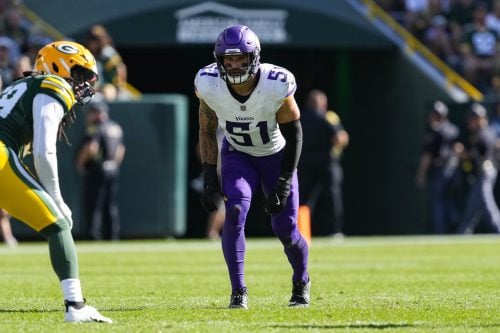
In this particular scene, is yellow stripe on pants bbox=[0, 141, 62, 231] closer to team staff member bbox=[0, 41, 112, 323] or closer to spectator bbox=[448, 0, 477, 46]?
team staff member bbox=[0, 41, 112, 323]

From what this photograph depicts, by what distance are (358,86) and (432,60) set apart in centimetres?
184

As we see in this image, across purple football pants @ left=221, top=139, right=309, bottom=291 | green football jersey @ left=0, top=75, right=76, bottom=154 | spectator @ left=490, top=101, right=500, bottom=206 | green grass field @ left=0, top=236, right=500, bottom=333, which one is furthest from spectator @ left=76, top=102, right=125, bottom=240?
green football jersey @ left=0, top=75, right=76, bottom=154

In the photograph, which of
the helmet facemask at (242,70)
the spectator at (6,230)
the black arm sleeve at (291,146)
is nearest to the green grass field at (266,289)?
the spectator at (6,230)

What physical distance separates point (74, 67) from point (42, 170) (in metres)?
0.86

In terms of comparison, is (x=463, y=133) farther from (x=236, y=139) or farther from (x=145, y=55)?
(x=236, y=139)

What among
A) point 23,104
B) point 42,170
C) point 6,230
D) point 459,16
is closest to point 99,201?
point 6,230

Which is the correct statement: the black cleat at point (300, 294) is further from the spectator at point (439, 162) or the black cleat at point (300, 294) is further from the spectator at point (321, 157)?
the spectator at point (439, 162)

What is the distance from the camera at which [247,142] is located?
8.14m

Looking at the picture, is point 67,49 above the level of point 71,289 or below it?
above

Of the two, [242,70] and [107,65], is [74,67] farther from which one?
[107,65]

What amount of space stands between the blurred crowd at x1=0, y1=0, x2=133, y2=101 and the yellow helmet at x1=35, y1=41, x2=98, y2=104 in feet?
30.5

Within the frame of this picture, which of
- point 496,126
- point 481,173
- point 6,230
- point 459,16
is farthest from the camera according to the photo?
point 459,16

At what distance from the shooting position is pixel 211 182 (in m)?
8.15

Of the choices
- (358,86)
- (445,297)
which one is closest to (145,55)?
(358,86)
